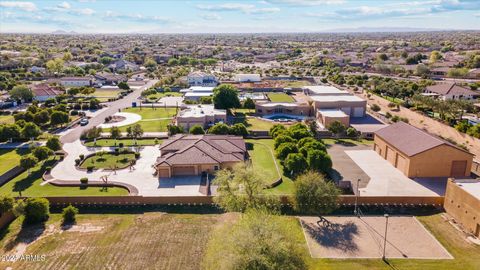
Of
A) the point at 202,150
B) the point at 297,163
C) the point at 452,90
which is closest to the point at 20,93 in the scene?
the point at 202,150

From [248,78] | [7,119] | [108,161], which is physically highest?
[248,78]

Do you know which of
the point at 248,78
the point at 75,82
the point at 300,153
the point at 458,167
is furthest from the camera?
the point at 248,78

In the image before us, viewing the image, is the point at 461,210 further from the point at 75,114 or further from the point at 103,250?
the point at 75,114

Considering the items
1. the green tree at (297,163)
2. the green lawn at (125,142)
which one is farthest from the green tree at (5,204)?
the green tree at (297,163)

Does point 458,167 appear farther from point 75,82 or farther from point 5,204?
point 75,82

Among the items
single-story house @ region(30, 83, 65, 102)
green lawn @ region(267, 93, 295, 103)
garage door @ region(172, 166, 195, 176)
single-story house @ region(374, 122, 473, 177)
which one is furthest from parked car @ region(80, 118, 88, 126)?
single-story house @ region(374, 122, 473, 177)

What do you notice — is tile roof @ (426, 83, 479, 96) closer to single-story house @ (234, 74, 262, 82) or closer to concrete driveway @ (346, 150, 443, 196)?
concrete driveway @ (346, 150, 443, 196)
